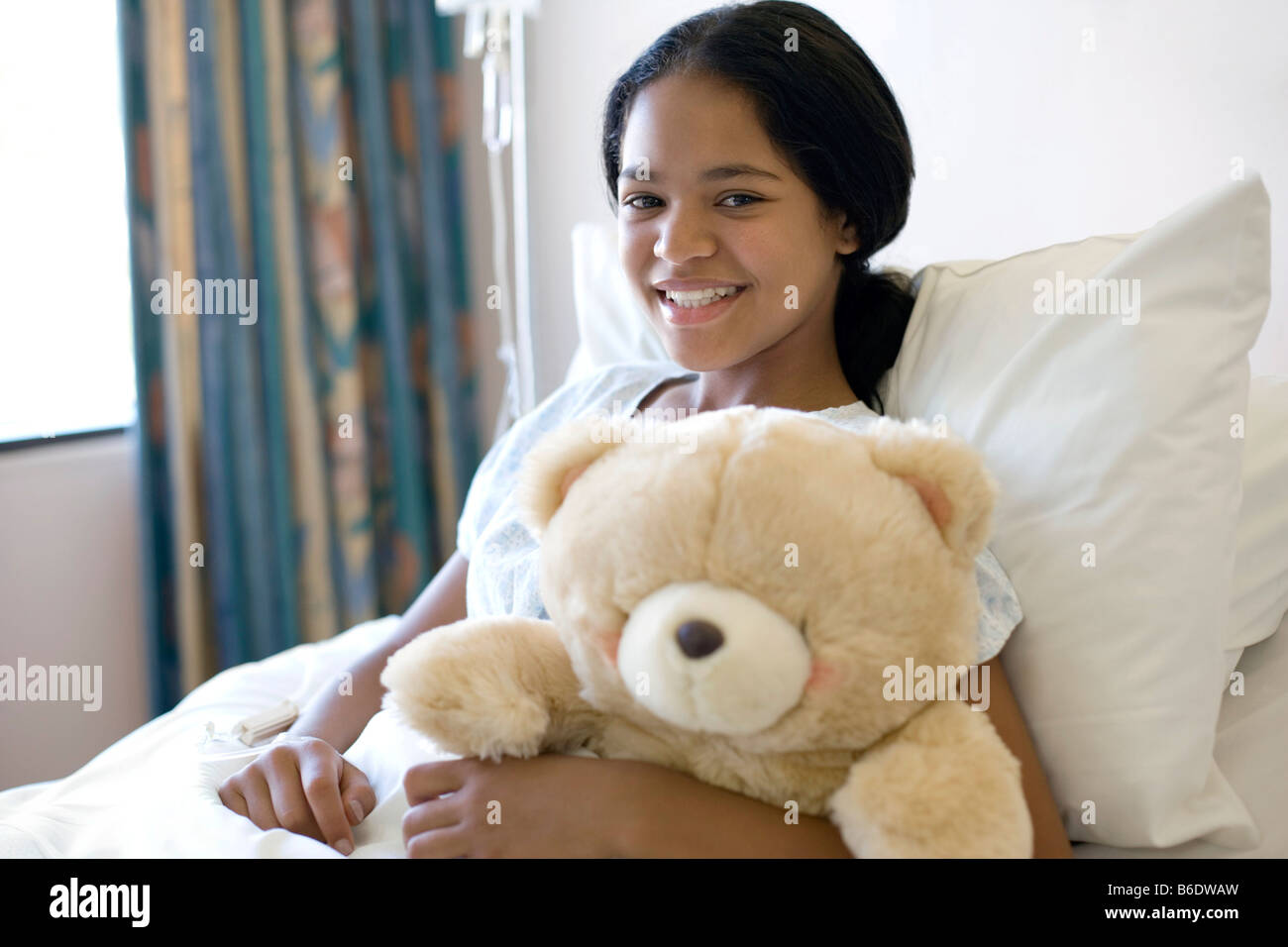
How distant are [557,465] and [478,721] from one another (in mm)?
171

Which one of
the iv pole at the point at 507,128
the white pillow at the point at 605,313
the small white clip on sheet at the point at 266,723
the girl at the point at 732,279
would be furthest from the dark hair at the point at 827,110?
the iv pole at the point at 507,128

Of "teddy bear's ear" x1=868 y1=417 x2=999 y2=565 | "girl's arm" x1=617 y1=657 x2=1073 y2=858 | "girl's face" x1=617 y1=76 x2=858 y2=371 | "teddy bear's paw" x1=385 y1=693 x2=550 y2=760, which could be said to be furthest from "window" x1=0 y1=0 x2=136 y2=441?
"teddy bear's ear" x1=868 y1=417 x2=999 y2=565

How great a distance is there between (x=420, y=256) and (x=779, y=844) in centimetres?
176

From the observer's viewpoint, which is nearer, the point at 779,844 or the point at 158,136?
the point at 779,844

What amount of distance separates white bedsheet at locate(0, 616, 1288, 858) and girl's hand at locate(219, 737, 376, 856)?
0.06 ft

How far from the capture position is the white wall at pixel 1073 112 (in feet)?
3.53

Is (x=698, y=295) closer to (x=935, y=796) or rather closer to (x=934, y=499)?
(x=934, y=499)

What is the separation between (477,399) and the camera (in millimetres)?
2344

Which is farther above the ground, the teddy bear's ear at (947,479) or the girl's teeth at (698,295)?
the girl's teeth at (698,295)

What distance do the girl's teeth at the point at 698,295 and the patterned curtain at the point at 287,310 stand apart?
3.64 ft

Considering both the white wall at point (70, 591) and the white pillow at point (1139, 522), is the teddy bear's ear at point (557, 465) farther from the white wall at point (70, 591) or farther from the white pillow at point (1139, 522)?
the white wall at point (70, 591)

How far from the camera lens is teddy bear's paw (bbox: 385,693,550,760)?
68cm
